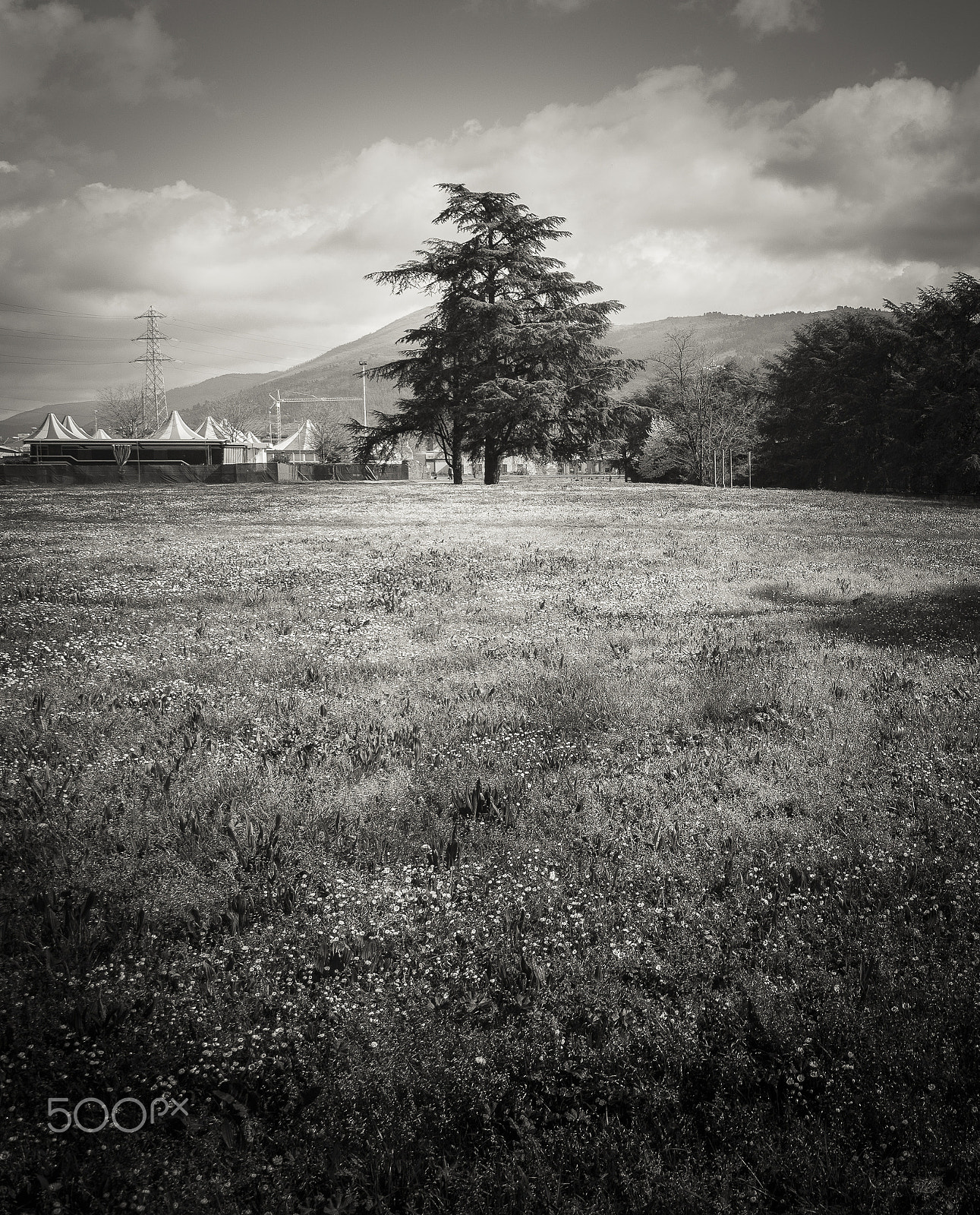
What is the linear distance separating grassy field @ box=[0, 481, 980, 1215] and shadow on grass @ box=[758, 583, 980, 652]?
35 centimetres

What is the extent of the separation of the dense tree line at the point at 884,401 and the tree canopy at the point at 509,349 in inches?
994

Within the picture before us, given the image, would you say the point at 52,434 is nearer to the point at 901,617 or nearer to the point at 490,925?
the point at 901,617

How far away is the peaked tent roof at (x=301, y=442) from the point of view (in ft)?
458

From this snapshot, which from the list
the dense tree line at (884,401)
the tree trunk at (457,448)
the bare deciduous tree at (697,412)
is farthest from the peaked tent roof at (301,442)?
the dense tree line at (884,401)

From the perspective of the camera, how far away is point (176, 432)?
290 ft

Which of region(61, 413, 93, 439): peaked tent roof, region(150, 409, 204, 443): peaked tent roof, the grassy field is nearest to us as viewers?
the grassy field

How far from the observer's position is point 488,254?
158ft

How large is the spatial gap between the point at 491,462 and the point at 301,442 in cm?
10195

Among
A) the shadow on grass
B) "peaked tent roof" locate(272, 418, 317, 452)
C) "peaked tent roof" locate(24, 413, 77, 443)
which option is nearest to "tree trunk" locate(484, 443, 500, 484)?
the shadow on grass

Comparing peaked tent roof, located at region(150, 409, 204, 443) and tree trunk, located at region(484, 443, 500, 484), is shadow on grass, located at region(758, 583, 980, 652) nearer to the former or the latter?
tree trunk, located at region(484, 443, 500, 484)

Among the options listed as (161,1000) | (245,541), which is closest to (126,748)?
(161,1000)

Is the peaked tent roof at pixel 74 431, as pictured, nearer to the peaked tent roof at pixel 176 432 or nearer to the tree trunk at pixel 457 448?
the peaked tent roof at pixel 176 432

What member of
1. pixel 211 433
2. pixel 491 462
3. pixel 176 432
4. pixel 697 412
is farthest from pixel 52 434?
pixel 697 412

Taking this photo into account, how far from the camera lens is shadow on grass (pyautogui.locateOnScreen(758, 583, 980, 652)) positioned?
9.39 metres
